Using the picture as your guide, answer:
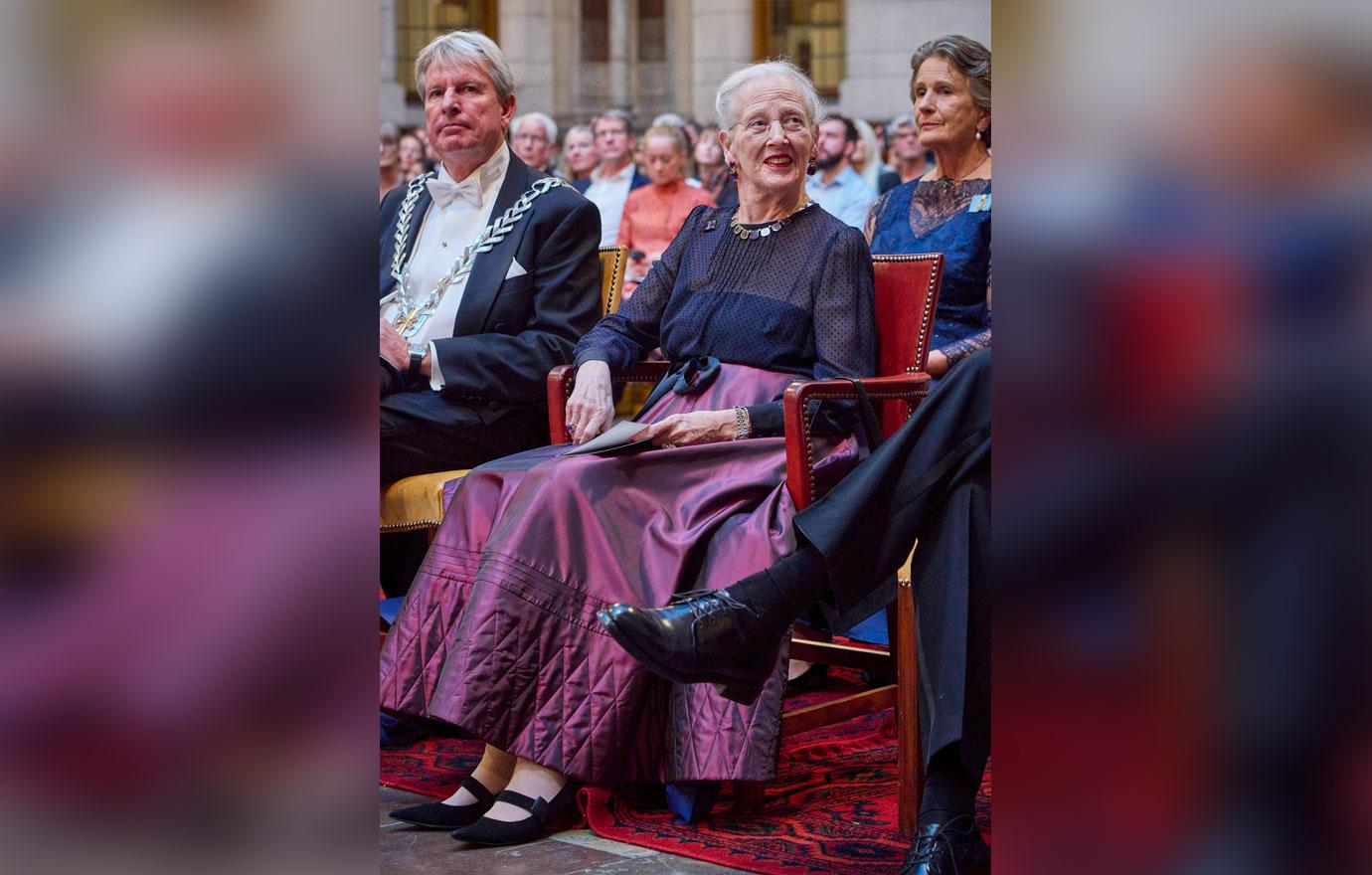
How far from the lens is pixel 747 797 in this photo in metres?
2.73

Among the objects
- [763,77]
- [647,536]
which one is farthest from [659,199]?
[647,536]

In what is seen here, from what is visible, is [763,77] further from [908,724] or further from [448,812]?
[448,812]

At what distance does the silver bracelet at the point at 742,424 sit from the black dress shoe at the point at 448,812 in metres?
0.79

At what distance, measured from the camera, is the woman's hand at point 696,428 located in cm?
287

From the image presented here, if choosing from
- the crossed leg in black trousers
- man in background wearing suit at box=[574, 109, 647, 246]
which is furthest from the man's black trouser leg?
man in background wearing suit at box=[574, 109, 647, 246]

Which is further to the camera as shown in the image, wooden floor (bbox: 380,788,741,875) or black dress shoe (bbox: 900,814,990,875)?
wooden floor (bbox: 380,788,741,875)

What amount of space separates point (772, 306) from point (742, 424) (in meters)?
0.27

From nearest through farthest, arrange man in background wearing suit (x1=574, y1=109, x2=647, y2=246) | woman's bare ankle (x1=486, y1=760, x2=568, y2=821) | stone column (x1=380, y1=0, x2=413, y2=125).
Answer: woman's bare ankle (x1=486, y1=760, x2=568, y2=821)
man in background wearing suit (x1=574, y1=109, x2=647, y2=246)
stone column (x1=380, y1=0, x2=413, y2=125)

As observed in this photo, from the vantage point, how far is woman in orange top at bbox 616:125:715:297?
763cm

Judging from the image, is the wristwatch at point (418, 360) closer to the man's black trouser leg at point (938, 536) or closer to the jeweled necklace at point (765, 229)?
the jeweled necklace at point (765, 229)

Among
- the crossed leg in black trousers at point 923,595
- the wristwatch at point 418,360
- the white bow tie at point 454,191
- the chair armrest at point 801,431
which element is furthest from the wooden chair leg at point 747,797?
the white bow tie at point 454,191

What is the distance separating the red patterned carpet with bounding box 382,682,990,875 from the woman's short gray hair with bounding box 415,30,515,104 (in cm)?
150

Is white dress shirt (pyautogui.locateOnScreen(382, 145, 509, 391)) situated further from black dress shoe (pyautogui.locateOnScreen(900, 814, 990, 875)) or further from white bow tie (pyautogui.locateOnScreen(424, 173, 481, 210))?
black dress shoe (pyautogui.locateOnScreen(900, 814, 990, 875))
